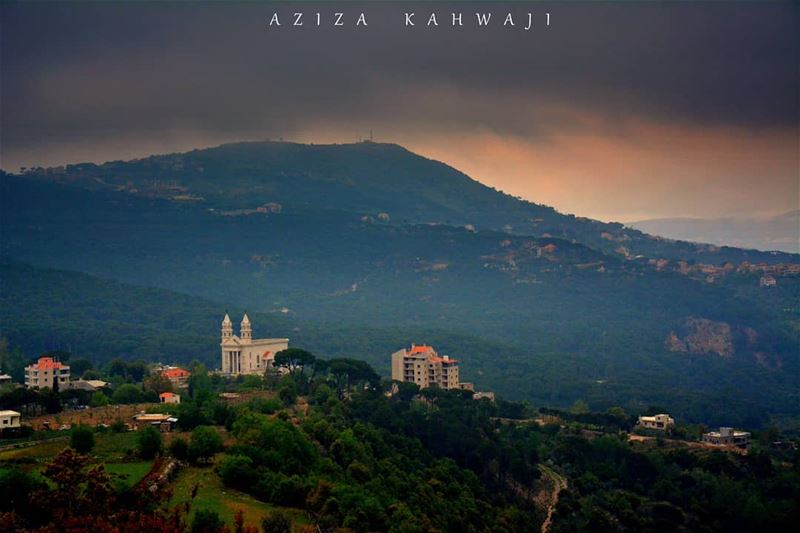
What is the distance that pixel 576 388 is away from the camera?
8819cm

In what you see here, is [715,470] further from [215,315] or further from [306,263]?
[306,263]

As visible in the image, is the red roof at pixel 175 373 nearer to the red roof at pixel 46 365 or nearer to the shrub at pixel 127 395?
→ the red roof at pixel 46 365

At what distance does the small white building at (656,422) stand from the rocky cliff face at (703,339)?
55.4m

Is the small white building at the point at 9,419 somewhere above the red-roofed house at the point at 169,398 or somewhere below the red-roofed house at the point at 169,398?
above

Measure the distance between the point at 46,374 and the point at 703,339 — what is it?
75.2 metres

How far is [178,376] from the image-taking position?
6481 cm

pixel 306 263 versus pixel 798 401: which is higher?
pixel 306 263

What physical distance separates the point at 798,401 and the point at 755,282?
187 feet

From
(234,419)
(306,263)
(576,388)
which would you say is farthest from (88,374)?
(306,263)

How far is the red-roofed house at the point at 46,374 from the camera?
60625mm

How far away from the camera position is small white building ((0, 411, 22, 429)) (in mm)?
40959

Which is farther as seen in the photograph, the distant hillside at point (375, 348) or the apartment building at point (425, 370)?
the distant hillside at point (375, 348)

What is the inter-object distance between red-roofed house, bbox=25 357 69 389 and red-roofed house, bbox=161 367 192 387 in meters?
4.68

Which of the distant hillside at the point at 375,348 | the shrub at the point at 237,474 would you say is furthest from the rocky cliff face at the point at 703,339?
the shrub at the point at 237,474
